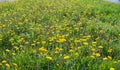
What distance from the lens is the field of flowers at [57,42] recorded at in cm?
465

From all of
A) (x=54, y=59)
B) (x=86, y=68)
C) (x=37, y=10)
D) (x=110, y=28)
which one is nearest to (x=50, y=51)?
(x=54, y=59)

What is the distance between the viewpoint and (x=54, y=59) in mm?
4707

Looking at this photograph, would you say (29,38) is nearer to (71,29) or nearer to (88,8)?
(71,29)

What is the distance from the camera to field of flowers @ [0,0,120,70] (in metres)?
4.65

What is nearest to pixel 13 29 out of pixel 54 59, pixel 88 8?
pixel 54 59

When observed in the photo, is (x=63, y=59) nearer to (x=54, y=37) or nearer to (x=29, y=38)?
(x=54, y=37)

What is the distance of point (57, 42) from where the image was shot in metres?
5.55

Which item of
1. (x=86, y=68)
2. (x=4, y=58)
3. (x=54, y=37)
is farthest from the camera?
(x=54, y=37)

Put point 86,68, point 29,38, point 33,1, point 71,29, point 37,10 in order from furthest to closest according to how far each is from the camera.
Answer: point 33,1, point 37,10, point 71,29, point 29,38, point 86,68

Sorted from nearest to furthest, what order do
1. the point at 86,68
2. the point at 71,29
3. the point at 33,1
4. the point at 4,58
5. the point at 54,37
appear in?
1. the point at 86,68
2. the point at 4,58
3. the point at 54,37
4. the point at 71,29
5. the point at 33,1

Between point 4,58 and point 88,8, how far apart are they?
203 inches

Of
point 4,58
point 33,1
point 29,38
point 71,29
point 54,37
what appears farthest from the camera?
point 33,1

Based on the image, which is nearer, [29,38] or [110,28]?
[29,38]

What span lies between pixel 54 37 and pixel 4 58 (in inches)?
41.2
